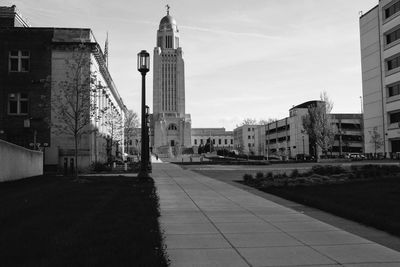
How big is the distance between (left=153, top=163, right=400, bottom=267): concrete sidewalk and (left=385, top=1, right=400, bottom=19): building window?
64.8 m

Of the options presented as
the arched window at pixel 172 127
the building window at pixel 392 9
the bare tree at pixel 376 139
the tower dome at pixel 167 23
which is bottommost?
the bare tree at pixel 376 139

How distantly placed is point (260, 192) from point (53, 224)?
31.6 feet

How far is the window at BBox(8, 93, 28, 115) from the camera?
38.3m

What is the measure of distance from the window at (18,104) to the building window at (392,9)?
185 feet

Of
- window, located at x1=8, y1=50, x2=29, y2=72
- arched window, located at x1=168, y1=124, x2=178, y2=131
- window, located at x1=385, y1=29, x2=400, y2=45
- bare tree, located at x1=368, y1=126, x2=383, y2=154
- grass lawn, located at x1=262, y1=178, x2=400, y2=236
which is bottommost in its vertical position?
grass lawn, located at x1=262, y1=178, x2=400, y2=236

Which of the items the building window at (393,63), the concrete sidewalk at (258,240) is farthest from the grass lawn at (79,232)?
the building window at (393,63)

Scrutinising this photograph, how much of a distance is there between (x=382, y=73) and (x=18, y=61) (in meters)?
57.5

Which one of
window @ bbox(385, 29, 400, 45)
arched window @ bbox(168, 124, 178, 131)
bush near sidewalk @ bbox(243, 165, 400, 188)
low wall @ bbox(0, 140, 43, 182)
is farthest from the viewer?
arched window @ bbox(168, 124, 178, 131)

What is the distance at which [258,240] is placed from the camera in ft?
25.6

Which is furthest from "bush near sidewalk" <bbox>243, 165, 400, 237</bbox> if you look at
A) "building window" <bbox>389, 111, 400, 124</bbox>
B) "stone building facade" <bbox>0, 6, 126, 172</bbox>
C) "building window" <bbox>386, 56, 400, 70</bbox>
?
"building window" <bbox>386, 56, 400, 70</bbox>

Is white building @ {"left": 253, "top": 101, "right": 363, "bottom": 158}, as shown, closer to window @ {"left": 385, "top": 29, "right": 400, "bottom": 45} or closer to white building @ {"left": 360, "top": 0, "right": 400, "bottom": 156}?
white building @ {"left": 360, "top": 0, "right": 400, "bottom": 156}

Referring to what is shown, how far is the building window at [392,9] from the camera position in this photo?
66.6m

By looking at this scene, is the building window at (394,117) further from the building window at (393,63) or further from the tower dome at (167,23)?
the tower dome at (167,23)

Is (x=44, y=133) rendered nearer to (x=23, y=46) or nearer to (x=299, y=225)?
(x=23, y=46)
